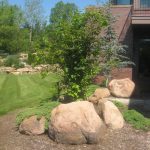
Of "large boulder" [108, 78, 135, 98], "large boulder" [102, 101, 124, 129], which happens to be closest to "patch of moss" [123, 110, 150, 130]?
"large boulder" [102, 101, 124, 129]

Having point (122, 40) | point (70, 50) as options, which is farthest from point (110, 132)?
point (122, 40)

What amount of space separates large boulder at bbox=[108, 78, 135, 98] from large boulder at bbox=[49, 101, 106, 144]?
5.25 metres

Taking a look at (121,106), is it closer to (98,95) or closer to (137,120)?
(98,95)

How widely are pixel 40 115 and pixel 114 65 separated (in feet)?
23.7

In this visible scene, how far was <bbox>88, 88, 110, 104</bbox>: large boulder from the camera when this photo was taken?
1351cm

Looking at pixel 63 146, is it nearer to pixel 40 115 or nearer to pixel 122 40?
pixel 40 115

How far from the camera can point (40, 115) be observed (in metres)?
10.5

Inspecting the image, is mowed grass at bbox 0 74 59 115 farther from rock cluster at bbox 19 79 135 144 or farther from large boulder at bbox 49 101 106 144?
large boulder at bbox 49 101 106 144

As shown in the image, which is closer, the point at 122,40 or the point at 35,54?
the point at 35,54

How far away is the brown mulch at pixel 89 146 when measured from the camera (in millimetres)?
9375

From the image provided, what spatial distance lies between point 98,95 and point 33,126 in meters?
4.33

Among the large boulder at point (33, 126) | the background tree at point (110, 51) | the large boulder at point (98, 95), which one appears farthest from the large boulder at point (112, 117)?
the background tree at point (110, 51)

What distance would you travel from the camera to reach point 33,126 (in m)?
10.3

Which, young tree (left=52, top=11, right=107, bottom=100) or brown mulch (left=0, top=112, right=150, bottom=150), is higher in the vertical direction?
young tree (left=52, top=11, right=107, bottom=100)
